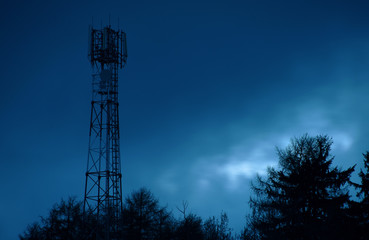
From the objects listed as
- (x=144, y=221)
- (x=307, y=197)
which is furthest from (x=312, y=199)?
(x=144, y=221)

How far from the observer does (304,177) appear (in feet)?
92.8

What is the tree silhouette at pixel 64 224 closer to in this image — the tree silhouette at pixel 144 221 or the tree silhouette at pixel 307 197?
the tree silhouette at pixel 144 221

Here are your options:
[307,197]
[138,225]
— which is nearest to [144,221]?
[138,225]

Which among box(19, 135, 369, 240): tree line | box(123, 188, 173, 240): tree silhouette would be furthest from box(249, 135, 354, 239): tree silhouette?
box(123, 188, 173, 240): tree silhouette

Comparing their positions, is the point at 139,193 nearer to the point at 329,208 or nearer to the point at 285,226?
the point at 285,226

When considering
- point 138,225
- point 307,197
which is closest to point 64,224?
point 138,225

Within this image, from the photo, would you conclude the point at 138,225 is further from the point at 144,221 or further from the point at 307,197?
the point at 307,197

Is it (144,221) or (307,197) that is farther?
(144,221)

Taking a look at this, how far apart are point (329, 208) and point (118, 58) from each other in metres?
25.7

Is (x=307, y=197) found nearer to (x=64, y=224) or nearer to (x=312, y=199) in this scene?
(x=312, y=199)

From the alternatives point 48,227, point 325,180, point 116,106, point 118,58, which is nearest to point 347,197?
point 325,180

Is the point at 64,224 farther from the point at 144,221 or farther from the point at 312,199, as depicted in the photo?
the point at 312,199

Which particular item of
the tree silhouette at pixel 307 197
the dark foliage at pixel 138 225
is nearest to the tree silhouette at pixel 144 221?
the dark foliage at pixel 138 225

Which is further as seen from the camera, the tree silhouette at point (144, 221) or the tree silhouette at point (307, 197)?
the tree silhouette at point (144, 221)
